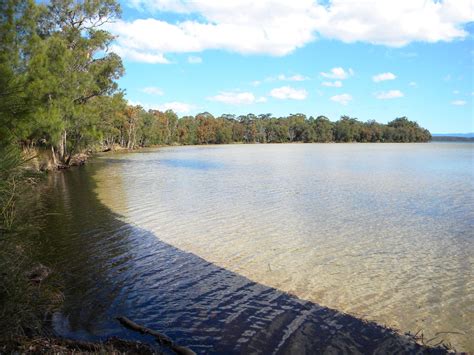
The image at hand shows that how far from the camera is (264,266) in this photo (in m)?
8.79

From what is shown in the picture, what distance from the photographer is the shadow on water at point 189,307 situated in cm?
548

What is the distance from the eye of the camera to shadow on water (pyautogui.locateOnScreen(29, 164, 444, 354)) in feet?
18.0

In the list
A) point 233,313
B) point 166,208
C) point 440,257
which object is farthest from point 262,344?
point 166,208

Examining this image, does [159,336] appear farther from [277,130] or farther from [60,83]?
[277,130]

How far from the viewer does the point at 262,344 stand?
5395 mm

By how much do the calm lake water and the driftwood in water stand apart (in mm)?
179

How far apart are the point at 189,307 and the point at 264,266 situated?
2672 millimetres

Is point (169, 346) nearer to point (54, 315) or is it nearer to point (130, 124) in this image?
point (54, 315)

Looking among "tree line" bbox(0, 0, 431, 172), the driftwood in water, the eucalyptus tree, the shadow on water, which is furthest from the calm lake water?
the eucalyptus tree

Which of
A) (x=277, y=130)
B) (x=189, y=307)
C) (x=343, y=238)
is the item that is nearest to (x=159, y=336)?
(x=189, y=307)

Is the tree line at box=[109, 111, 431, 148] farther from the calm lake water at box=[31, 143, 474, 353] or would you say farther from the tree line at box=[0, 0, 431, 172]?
the calm lake water at box=[31, 143, 474, 353]

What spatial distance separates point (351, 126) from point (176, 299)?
152023mm

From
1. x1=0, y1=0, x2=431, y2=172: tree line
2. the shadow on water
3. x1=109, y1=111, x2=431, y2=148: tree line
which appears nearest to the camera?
the shadow on water

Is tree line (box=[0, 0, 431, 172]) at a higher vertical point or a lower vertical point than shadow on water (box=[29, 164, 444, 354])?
higher
